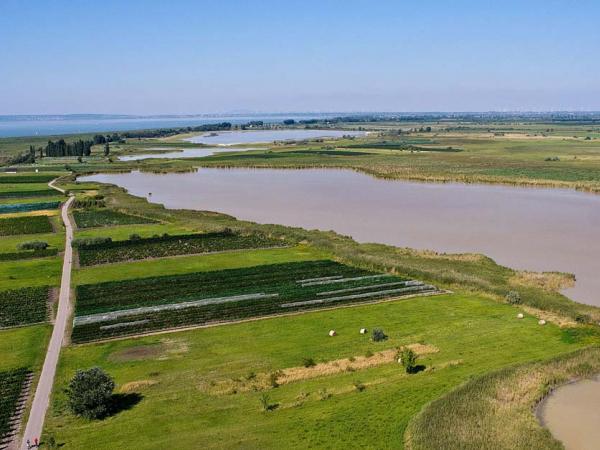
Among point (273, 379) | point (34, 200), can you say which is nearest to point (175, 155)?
point (34, 200)

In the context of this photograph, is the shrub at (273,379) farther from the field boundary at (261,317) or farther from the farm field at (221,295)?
the farm field at (221,295)

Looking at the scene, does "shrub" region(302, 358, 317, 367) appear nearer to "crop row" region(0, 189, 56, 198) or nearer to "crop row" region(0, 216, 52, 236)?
"crop row" region(0, 216, 52, 236)

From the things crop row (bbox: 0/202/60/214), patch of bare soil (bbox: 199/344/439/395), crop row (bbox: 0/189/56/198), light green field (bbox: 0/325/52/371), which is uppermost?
crop row (bbox: 0/189/56/198)

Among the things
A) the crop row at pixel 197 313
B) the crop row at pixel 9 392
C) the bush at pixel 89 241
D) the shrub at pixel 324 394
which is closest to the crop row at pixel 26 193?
the bush at pixel 89 241

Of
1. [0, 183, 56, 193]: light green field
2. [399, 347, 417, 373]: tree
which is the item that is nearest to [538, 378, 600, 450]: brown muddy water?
[399, 347, 417, 373]: tree

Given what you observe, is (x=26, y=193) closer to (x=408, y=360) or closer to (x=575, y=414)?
(x=408, y=360)
